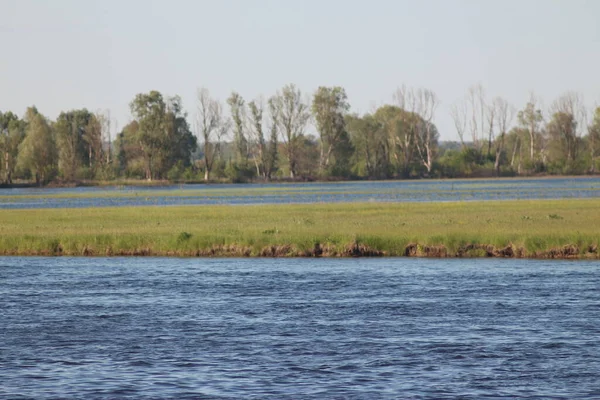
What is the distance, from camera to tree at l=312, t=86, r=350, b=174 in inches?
7215

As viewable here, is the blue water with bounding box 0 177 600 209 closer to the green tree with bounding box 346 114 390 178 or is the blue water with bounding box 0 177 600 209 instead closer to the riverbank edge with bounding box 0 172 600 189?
the riverbank edge with bounding box 0 172 600 189

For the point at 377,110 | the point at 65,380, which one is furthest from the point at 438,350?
the point at 377,110

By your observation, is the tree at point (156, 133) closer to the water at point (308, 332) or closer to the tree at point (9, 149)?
the tree at point (9, 149)

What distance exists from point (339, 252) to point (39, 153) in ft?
424

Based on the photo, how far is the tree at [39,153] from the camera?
6471 inches

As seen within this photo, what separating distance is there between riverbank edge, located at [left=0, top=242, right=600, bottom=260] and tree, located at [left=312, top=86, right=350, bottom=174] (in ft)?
448

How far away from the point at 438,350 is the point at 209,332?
21.0ft

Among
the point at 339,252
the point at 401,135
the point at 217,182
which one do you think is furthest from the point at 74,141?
the point at 339,252

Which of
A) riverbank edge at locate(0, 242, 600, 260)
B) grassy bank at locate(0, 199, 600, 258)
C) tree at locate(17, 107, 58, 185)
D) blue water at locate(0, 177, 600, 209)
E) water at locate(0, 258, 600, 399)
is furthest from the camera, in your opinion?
tree at locate(17, 107, 58, 185)

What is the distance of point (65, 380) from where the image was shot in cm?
2131

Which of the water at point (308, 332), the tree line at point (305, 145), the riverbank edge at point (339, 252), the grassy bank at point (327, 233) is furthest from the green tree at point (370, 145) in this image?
the water at point (308, 332)

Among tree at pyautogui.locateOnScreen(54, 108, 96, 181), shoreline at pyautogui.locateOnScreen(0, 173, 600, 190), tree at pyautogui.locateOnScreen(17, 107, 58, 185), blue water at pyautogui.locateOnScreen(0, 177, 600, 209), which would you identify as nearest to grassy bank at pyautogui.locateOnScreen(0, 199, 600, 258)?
blue water at pyautogui.locateOnScreen(0, 177, 600, 209)

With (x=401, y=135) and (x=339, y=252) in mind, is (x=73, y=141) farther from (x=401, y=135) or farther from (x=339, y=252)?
(x=339, y=252)

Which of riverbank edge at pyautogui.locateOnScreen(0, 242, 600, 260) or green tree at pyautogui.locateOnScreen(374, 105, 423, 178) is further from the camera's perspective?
green tree at pyautogui.locateOnScreen(374, 105, 423, 178)
